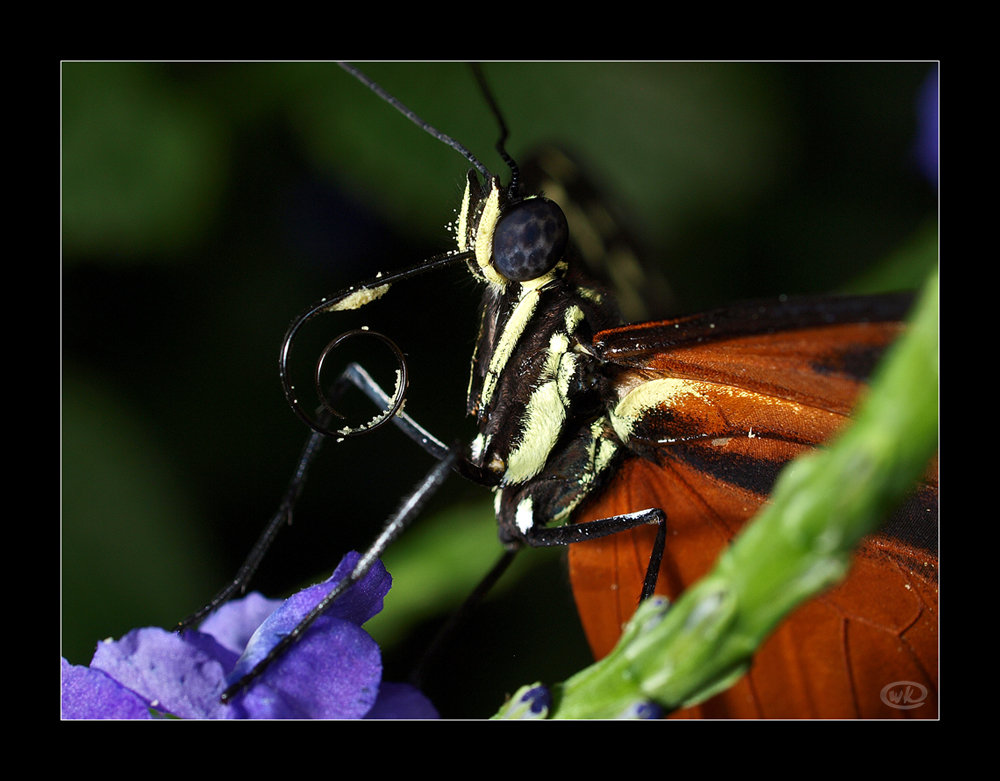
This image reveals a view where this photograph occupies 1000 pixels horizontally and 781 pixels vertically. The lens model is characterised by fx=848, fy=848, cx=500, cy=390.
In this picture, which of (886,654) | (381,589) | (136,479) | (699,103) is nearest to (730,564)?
(381,589)

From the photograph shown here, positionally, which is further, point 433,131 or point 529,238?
point 433,131

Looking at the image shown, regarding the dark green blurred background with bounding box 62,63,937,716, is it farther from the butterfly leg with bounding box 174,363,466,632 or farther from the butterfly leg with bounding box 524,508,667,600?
the butterfly leg with bounding box 524,508,667,600

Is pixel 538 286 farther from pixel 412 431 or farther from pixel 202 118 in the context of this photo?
pixel 202 118

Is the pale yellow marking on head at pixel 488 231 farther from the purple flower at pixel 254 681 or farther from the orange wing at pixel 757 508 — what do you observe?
the purple flower at pixel 254 681

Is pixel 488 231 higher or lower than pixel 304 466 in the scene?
higher

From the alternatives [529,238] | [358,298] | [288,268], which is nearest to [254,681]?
[358,298]

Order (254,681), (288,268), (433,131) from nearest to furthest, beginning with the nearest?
(254,681)
(433,131)
(288,268)

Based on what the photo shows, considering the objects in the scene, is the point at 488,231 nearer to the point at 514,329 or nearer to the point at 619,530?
the point at 514,329
